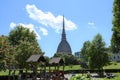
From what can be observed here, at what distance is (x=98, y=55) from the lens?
7531 centimetres

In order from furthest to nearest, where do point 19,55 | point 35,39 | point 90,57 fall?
1. point 35,39
2. point 90,57
3. point 19,55

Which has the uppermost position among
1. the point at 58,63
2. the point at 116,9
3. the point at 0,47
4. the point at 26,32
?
the point at 26,32

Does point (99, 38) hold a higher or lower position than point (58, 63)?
higher

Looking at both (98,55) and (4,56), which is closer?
(4,56)

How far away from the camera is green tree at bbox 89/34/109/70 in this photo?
246 ft

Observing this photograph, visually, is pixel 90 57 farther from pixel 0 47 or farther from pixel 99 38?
pixel 0 47

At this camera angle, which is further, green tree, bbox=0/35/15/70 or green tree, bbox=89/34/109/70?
green tree, bbox=89/34/109/70

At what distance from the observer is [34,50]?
75.5 meters

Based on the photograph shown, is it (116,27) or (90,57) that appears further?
(90,57)

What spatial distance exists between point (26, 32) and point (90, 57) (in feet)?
92.8

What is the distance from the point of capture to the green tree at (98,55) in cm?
7500

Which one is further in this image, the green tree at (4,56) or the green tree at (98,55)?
the green tree at (98,55)

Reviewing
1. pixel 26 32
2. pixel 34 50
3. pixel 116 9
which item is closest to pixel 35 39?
pixel 26 32

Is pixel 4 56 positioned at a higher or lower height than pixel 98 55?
lower
